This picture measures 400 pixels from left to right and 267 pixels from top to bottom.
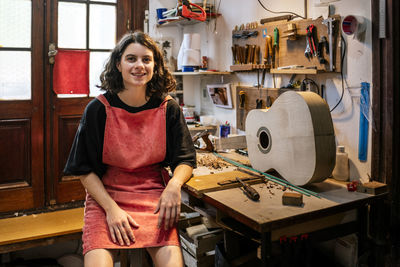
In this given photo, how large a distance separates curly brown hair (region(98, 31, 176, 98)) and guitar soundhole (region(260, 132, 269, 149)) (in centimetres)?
60

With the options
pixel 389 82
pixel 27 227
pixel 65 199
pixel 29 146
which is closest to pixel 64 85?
pixel 29 146

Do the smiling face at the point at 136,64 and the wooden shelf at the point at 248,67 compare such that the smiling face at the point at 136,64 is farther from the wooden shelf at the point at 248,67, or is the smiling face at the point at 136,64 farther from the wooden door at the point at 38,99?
the wooden door at the point at 38,99

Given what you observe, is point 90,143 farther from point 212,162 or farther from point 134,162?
point 212,162

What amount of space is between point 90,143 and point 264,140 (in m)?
0.99

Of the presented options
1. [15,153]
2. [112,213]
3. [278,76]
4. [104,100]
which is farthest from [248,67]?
[15,153]

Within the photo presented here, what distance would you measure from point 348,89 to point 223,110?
4.75 feet

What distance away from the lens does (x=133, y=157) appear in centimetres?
190

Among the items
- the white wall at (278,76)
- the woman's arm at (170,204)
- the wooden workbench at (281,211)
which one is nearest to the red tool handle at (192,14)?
the white wall at (278,76)

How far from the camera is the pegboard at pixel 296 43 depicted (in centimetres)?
218

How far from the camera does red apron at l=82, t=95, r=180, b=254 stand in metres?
1.84

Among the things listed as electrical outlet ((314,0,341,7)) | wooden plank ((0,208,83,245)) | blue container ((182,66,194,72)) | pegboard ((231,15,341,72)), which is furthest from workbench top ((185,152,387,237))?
blue container ((182,66,194,72))

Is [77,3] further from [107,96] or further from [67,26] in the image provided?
[107,96]

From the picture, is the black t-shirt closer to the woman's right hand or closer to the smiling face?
the smiling face

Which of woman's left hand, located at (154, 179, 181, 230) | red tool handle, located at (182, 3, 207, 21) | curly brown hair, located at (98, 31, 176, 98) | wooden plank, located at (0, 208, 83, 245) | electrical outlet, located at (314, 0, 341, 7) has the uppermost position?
red tool handle, located at (182, 3, 207, 21)
